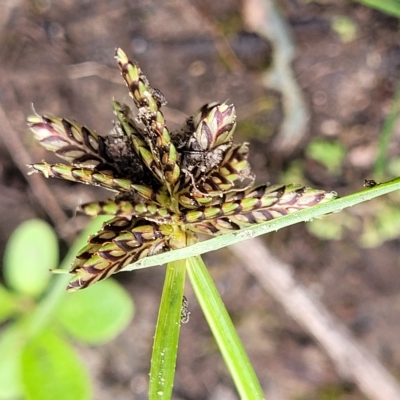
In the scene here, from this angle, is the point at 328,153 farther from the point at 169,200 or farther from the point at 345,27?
the point at 169,200

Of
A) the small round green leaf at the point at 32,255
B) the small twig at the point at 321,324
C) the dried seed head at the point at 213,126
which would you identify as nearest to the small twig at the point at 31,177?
the small round green leaf at the point at 32,255

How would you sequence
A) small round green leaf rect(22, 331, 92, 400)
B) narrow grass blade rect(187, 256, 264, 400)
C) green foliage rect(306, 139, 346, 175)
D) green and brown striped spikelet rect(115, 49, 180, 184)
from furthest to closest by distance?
green foliage rect(306, 139, 346, 175), small round green leaf rect(22, 331, 92, 400), narrow grass blade rect(187, 256, 264, 400), green and brown striped spikelet rect(115, 49, 180, 184)

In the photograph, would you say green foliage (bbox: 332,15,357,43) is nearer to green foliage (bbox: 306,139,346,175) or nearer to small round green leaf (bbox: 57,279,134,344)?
green foliage (bbox: 306,139,346,175)

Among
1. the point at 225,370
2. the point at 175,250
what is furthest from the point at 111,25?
the point at 225,370

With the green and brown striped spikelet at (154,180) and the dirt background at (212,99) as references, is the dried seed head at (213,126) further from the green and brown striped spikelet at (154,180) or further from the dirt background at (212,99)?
the dirt background at (212,99)

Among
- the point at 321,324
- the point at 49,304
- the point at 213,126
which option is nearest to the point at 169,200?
the point at 213,126

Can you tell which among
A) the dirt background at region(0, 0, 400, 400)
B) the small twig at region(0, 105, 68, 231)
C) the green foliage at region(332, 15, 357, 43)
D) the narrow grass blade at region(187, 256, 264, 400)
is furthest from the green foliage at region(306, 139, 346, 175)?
the narrow grass blade at region(187, 256, 264, 400)
